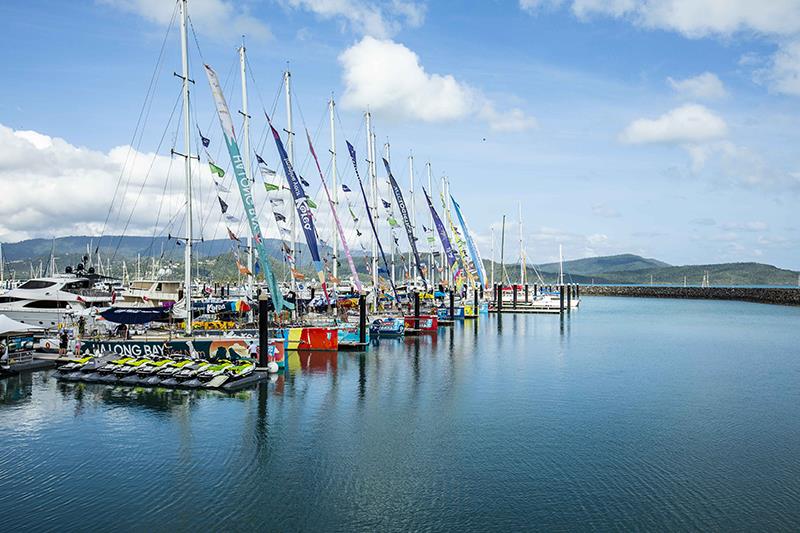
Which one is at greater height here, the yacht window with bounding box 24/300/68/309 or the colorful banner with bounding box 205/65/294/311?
the colorful banner with bounding box 205/65/294/311

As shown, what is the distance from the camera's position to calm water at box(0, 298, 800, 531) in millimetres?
20141

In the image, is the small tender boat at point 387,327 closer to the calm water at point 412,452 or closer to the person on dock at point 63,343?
the calm water at point 412,452

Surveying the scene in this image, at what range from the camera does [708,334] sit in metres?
78.9

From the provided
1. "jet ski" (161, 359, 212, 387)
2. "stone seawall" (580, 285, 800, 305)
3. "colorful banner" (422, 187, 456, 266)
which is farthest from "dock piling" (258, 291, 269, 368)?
"stone seawall" (580, 285, 800, 305)

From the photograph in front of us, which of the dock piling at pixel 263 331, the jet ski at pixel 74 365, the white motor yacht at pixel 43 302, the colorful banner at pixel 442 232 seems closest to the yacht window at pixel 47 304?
the white motor yacht at pixel 43 302

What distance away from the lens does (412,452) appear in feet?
86.0

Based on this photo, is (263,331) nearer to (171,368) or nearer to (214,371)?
(214,371)

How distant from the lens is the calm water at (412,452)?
20.1 m

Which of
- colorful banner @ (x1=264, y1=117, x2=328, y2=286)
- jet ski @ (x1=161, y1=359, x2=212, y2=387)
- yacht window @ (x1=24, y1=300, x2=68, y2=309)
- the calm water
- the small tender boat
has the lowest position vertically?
the calm water

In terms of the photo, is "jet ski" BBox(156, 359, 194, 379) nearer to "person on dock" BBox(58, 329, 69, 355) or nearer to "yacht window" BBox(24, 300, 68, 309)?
"person on dock" BBox(58, 329, 69, 355)

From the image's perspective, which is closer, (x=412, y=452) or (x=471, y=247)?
(x=412, y=452)

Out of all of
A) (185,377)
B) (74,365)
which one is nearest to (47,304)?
(74,365)

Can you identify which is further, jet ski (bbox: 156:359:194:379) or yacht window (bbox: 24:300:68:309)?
yacht window (bbox: 24:300:68:309)

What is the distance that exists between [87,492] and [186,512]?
432cm
